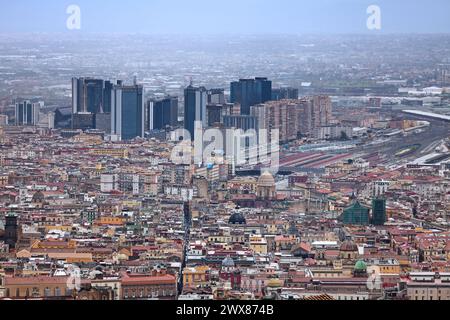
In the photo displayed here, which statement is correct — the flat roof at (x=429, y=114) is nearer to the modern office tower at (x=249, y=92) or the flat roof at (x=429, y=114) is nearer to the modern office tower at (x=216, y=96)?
the modern office tower at (x=249, y=92)

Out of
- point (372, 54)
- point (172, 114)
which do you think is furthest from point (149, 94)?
point (372, 54)

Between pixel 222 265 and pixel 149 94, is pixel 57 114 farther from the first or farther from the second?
pixel 222 265

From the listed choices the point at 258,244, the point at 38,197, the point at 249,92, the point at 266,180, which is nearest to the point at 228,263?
the point at 258,244

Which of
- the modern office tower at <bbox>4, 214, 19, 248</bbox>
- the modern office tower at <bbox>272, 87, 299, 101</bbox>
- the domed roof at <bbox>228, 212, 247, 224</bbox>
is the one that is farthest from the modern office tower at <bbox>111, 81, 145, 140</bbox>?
the modern office tower at <bbox>4, 214, 19, 248</bbox>

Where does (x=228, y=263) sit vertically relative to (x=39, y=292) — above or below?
below

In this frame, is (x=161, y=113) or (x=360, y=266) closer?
(x=360, y=266)

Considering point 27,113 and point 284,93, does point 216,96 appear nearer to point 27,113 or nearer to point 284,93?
point 284,93
